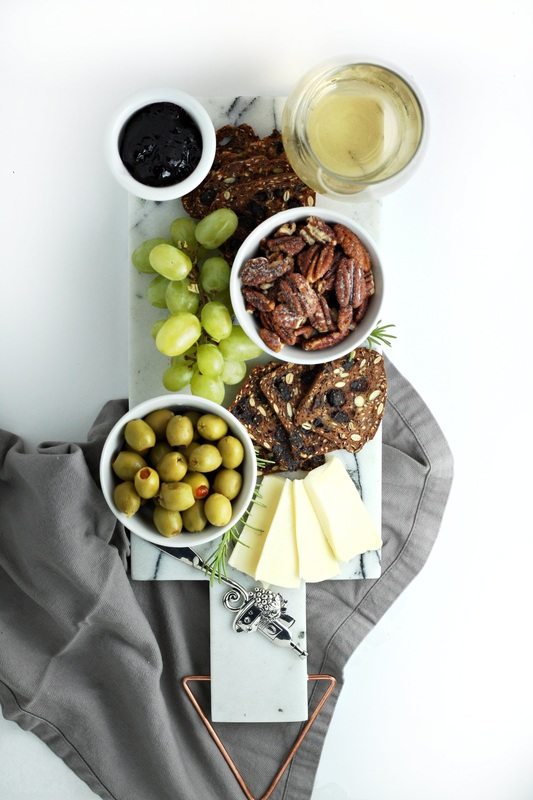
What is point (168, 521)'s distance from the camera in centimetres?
84

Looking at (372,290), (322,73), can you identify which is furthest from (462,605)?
(322,73)

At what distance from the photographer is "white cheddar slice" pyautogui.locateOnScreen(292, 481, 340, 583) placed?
97 cm

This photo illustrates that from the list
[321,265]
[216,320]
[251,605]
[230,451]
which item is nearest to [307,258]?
[321,265]

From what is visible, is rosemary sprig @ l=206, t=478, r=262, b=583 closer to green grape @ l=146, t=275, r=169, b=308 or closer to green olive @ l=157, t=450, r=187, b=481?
green olive @ l=157, t=450, r=187, b=481

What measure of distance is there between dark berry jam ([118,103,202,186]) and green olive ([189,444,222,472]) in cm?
29

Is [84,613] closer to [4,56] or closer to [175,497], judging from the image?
[175,497]

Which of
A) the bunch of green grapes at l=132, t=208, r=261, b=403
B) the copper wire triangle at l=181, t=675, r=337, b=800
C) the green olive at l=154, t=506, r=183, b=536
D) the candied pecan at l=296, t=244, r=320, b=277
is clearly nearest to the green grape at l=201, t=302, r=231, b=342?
the bunch of green grapes at l=132, t=208, r=261, b=403

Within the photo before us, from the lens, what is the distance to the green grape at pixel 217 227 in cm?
87

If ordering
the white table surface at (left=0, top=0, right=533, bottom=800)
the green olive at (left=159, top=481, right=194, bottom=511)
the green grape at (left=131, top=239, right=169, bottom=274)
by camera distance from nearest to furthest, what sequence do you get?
the green olive at (left=159, top=481, right=194, bottom=511), the green grape at (left=131, top=239, right=169, bottom=274), the white table surface at (left=0, top=0, right=533, bottom=800)

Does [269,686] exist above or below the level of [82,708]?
above

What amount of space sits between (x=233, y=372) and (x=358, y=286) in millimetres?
182

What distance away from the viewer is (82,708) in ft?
3.40

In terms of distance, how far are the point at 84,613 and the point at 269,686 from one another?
26 cm

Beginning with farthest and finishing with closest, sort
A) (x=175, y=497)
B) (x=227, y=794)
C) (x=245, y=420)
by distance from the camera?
(x=227, y=794)
(x=245, y=420)
(x=175, y=497)
